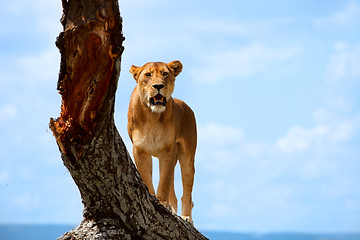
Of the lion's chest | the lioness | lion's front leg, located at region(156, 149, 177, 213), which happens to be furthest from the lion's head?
lion's front leg, located at region(156, 149, 177, 213)

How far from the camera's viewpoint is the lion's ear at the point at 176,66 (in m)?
6.77

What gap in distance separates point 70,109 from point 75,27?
72 cm

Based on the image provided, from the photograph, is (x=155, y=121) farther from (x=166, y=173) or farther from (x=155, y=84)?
(x=166, y=173)

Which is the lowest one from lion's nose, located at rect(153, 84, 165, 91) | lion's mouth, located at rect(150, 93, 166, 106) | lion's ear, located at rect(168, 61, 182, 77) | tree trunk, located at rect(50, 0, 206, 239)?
tree trunk, located at rect(50, 0, 206, 239)

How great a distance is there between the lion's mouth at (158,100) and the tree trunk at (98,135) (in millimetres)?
1462

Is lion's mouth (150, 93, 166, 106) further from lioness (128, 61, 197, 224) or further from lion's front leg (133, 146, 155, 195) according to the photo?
lion's front leg (133, 146, 155, 195)

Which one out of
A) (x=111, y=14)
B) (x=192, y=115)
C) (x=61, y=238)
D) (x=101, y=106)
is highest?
(x=192, y=115)

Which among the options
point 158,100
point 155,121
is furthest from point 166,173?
point 158,100

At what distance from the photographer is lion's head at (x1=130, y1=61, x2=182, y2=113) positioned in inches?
254

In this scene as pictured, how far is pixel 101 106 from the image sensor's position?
15.0 ft

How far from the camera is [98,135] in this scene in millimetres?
4707

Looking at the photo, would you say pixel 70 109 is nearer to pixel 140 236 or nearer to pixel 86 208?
pixel 86 208

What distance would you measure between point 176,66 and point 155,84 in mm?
537

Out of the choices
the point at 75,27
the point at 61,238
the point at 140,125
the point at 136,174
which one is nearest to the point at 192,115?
the point at 140,125
